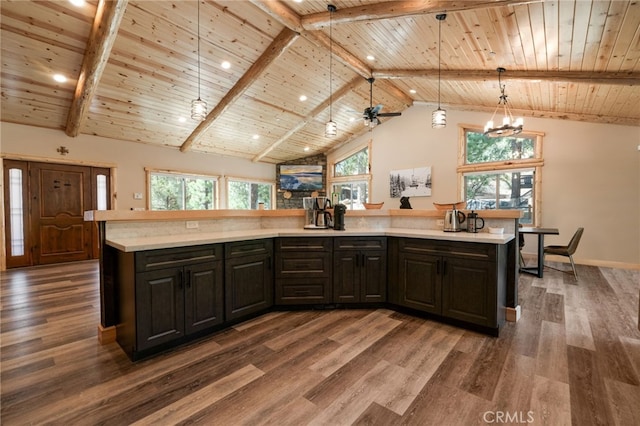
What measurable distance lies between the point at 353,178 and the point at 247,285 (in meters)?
6.91

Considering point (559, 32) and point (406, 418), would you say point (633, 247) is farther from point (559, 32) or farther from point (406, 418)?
point (406, 418)

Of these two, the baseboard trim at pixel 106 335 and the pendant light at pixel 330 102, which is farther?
the pendant light at pixel 330 102

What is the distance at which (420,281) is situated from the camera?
2969 millimetres

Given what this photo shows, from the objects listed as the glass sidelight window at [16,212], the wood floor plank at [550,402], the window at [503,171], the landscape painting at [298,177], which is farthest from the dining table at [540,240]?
the glass sidelight window at [16,212]

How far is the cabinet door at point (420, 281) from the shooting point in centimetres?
287

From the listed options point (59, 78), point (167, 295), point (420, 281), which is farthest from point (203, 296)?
point (59, 78)

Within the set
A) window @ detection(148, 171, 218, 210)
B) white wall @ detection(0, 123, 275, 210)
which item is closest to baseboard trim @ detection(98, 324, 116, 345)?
white wall @ detection(0, 123, 275, 210)

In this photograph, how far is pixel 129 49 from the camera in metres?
4.25

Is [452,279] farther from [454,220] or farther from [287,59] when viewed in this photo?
[287,59]

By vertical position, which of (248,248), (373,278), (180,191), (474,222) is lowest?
(373,278)

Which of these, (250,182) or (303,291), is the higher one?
(250,182)

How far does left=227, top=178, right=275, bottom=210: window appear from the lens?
873cm

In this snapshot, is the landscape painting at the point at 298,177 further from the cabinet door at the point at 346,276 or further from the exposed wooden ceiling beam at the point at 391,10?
the cabinet door at the point at 346,276

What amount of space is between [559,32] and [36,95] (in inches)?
292
